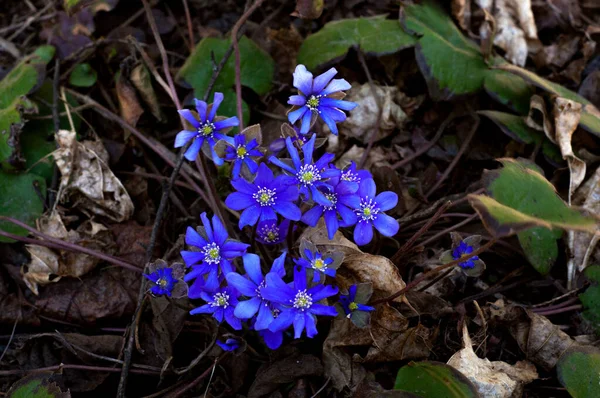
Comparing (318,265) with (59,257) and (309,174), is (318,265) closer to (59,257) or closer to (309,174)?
(309,174)

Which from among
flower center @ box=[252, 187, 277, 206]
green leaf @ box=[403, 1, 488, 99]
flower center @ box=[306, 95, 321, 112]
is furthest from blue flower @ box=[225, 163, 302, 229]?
green leaf @ box=[403, 1, 488, 99]

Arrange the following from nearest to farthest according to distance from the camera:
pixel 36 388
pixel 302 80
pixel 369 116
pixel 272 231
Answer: pixel 302 80 < pixel 36 388 < pixel 272 231 < pixel 369 116

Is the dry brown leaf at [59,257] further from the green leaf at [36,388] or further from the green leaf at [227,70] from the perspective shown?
the green leaf at [227,70]

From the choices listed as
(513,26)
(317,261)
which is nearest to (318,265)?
(317,261)

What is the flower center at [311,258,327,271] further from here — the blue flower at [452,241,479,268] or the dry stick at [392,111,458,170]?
the dry stick at [392,111,458,170]

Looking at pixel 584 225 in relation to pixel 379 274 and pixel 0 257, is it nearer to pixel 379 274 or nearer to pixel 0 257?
pixel 379 274

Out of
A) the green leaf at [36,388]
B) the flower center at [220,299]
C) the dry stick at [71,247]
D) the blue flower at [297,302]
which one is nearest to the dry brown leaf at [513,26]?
the blue flower at [297,302]
